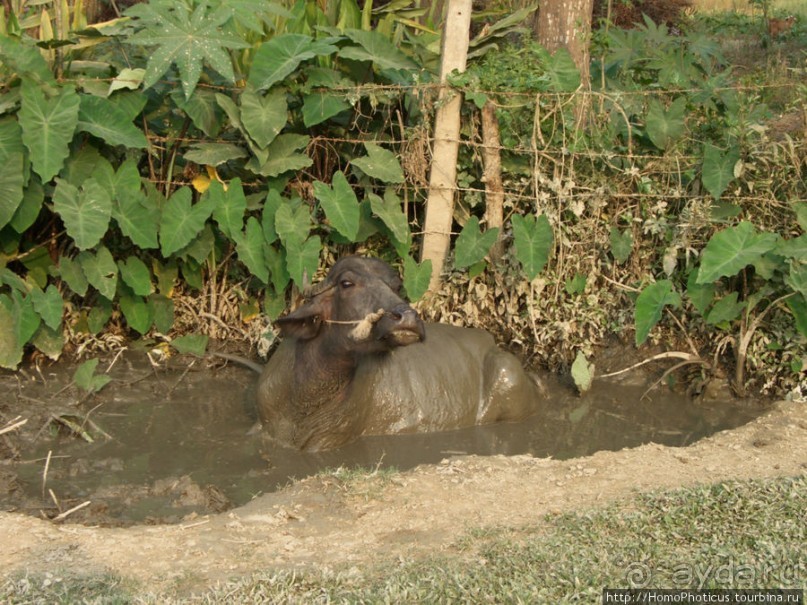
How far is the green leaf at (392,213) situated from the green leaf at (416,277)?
0.68ft

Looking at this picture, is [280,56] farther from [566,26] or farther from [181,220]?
[566,26]

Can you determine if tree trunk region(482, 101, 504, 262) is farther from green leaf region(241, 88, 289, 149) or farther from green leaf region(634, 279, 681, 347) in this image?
green leaf region(241, 88, 289, 149)

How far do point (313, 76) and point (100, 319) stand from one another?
2753mm

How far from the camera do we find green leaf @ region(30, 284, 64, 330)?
7832 millimetres

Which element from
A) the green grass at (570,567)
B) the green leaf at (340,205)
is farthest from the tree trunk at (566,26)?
the green grass at (570,567)

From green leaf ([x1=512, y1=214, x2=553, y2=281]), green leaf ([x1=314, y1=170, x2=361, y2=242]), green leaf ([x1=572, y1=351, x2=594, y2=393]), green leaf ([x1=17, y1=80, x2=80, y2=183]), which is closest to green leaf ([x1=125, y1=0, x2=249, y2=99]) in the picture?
green leaf ([x1=17, y1=80, x2=80, y2=183])

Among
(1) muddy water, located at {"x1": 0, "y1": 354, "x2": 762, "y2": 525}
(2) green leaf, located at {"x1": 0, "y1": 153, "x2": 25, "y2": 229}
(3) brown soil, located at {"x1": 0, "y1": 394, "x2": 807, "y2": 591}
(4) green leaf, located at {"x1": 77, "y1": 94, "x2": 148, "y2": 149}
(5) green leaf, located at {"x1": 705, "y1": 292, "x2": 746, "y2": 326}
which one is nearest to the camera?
(3) brown soil, located at {"x1": 0, "y1": 394, "x2": 807, "y2": 591}

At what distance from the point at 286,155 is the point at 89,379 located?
244 centimetres

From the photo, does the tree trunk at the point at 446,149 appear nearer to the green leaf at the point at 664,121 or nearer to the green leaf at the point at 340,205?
the green leaf at the point at 340,205

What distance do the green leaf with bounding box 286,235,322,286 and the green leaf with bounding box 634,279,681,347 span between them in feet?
8.43

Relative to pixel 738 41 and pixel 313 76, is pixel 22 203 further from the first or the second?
pixel 738 41

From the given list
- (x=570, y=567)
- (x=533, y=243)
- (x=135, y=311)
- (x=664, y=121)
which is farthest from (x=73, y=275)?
(x=570, y=567)

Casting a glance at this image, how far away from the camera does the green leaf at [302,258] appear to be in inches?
320

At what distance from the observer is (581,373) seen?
27.7ft
